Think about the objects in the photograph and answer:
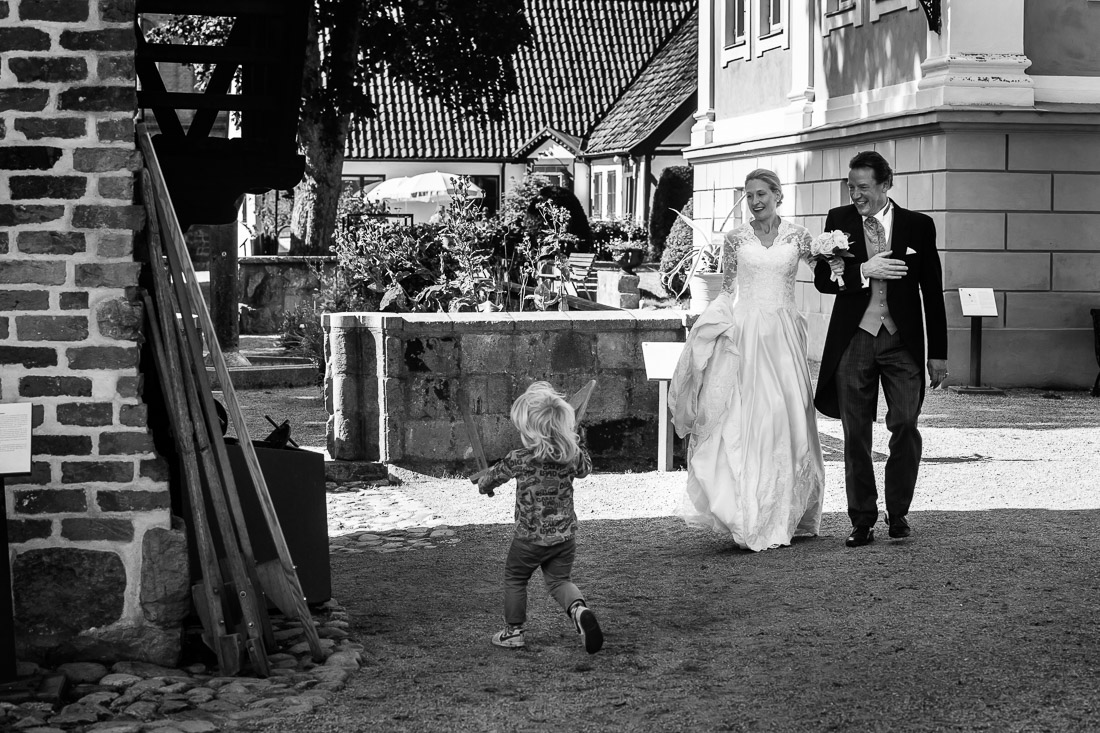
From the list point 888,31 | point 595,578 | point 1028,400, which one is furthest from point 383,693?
point 888,31

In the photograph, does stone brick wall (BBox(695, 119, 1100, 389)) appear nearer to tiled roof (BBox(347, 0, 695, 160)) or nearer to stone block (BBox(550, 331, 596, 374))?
stone block (BBox(550, 331, 596, 374))

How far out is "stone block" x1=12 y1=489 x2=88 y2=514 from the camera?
17.9 feet

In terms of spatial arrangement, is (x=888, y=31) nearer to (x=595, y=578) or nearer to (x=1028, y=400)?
(x=1028, y=400)

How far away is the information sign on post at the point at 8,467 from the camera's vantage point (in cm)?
506

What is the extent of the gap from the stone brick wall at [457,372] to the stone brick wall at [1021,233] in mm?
5788

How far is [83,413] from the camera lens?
17.9 feet

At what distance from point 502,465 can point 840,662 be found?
4.55ft

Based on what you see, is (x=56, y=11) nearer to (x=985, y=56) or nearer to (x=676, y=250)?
(x=985, y=56)

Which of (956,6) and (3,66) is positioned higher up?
(956,6)

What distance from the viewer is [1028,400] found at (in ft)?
47.0

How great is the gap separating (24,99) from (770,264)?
3.85 m

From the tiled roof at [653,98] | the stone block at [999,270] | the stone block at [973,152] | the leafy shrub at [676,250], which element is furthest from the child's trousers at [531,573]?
the tiled roof at [653,98]

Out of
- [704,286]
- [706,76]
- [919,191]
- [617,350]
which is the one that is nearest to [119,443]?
[617,350]

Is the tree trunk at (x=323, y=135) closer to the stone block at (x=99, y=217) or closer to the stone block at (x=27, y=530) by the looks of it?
the stone block at (x=99, y=217)
